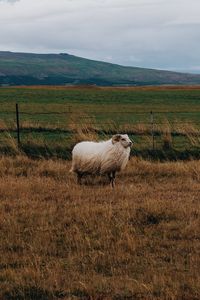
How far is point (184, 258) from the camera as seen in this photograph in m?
7.21

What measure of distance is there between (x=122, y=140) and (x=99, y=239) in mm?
5485

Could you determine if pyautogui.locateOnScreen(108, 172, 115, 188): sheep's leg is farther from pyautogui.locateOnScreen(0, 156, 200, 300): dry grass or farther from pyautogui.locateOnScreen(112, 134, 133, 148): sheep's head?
pyautogui.locateOnScreen(112, 134, 133, 148): sheep's head

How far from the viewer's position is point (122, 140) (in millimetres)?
13273

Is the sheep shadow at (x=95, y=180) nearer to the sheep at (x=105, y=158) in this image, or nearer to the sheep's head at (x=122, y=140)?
the sheep at (x=105, y=158)

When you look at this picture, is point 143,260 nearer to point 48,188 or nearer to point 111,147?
point 48,188

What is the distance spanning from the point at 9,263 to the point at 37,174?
731cm

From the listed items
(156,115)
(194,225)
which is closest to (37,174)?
(194,225)

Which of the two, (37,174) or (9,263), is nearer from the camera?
(9,263)

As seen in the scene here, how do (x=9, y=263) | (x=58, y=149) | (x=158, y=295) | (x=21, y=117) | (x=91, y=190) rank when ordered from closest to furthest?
(x=158, y=295) → (x=9, y=263) → (x=91, y=190) → (x=58, y=149) → (x=21, y=117)

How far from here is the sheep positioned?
520 inches

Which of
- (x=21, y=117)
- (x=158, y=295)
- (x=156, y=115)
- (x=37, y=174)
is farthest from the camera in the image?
(x=156, y=115)

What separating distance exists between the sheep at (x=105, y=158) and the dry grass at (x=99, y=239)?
0.37 metres

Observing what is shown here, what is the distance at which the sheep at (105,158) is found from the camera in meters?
13.2

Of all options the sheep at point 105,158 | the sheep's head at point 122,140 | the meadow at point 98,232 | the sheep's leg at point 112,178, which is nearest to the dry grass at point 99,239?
the meadow at point 98,232
